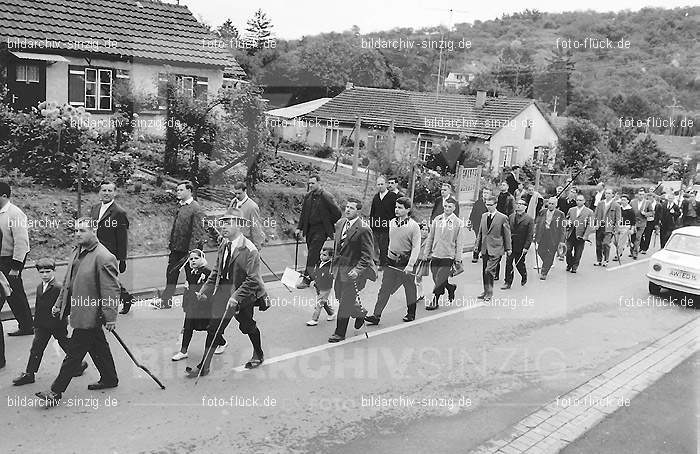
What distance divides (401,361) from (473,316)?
Result: 2.67m

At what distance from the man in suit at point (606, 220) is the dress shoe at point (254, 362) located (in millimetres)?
10292

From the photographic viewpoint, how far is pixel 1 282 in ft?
25.0

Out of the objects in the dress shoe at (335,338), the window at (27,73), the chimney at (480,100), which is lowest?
the dress shoe at (335,338)

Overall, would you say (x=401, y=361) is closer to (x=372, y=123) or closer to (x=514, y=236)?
(x=514, y=236)

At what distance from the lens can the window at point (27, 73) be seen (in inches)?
729

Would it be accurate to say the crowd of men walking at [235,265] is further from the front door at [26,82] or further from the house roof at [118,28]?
the house roof at [118,28]

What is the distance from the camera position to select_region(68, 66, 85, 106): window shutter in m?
19.5

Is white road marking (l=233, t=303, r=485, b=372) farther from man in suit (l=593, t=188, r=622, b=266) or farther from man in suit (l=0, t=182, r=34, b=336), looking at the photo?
man in suit (l=593, t=188, r=622, b=266)

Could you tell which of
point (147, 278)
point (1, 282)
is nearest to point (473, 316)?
point (147, 278)

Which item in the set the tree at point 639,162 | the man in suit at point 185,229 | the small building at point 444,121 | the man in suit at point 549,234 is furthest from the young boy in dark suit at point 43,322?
the tree at point 639,162

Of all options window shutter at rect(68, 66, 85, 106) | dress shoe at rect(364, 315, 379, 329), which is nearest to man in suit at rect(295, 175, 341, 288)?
dress shoe at rect(364, 315, 379, 329)

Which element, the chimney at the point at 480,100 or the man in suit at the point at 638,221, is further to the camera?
the chimney at the point at 480,100

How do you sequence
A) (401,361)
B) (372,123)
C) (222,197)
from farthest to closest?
(372,123) < (222,197) < (401,361)

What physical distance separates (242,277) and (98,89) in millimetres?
14247
